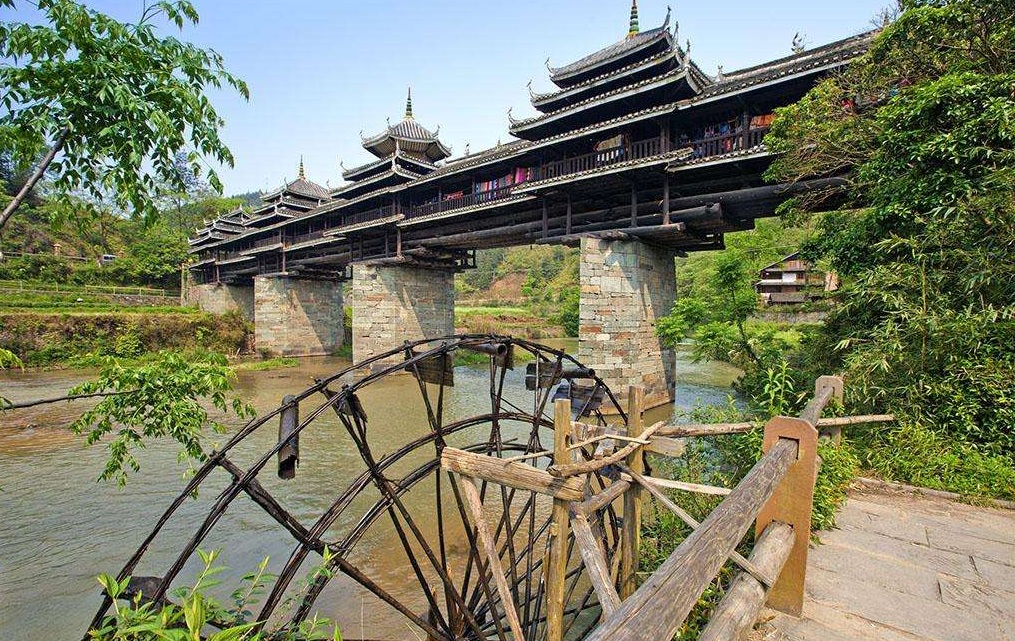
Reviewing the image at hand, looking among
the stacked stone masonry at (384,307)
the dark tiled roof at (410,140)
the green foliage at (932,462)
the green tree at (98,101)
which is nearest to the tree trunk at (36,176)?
the green tree at (98,101)

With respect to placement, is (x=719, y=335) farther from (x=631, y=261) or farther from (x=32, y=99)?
(x=32, y=99)

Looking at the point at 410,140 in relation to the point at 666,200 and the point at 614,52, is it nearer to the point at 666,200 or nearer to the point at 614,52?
the point at 614,52

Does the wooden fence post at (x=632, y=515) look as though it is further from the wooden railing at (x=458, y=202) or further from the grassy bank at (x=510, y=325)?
the grassy bank at (x=510, y=325)

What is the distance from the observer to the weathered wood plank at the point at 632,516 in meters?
3.18

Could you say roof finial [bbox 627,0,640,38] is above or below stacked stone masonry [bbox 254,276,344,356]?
above

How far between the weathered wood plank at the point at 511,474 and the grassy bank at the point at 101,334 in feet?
70.2

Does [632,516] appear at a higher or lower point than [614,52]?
lower

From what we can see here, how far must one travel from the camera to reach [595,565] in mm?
2146

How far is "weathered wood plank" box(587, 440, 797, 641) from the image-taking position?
1215mm

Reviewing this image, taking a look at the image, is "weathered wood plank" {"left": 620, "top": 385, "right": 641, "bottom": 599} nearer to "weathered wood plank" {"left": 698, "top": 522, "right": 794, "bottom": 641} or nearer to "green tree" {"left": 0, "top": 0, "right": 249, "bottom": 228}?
"weathered wood plank" {"left": 698, "top": 522, "right": 794, "bottom": 641}

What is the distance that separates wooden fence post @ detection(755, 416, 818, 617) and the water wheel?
1.14 m

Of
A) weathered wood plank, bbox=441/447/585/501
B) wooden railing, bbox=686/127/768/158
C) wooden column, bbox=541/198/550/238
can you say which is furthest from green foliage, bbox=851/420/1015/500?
wooden column, bbox=541/198/550/238

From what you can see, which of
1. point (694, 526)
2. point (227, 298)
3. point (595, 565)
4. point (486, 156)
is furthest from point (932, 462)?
point (227, 298)

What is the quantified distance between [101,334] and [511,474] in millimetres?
26041
